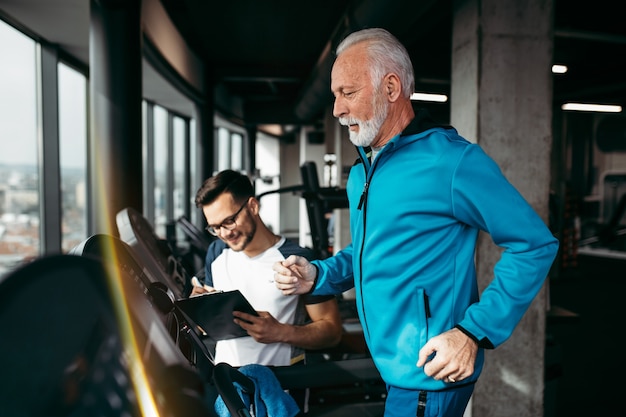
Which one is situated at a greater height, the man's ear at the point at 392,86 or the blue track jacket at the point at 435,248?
the man's ear at the point at 392,86

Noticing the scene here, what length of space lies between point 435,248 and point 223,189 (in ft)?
3.62

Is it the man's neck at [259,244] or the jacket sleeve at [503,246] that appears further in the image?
the man's neck at [259,244]

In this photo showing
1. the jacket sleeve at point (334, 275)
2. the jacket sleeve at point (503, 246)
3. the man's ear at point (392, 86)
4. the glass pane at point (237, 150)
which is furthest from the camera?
the glass pane at point (237, 150)

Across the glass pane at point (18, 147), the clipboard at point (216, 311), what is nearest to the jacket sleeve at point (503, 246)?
the clipboard at point (216, 311)

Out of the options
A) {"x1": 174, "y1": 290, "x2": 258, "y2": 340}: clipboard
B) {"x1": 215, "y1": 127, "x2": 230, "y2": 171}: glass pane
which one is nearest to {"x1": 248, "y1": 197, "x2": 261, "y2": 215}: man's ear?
{"x1": 174, "y1": 290, "x2": 258, "y2": 340}: clipboard

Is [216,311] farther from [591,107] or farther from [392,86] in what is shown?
[591,107]

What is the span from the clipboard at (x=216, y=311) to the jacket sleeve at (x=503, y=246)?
2.19 ft

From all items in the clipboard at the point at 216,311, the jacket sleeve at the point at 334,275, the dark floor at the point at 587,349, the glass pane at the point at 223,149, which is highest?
the glass pane at the point at 223,149

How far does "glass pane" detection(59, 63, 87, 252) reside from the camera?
4934 millimetres

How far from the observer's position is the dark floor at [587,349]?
2824 millimetres

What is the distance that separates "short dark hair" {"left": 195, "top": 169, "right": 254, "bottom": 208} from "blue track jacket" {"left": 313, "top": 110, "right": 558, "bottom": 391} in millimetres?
852

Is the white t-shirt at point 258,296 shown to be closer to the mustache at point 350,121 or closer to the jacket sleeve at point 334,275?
the jacket sleeve at point 334,275

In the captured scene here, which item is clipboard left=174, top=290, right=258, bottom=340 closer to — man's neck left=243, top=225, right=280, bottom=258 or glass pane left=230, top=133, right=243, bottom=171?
man's neck left=243, top=225, right=280, bottom=258

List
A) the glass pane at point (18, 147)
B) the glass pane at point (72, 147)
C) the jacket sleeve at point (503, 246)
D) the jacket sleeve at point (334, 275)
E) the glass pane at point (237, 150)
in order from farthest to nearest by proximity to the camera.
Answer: the glass pane at point (237, 150) → the glass pane at point (72, 147) → the glass pane at point (18, 147) → the jacket sleeve at point (334, 275) → the jacket sleeve at point (503, 246)
